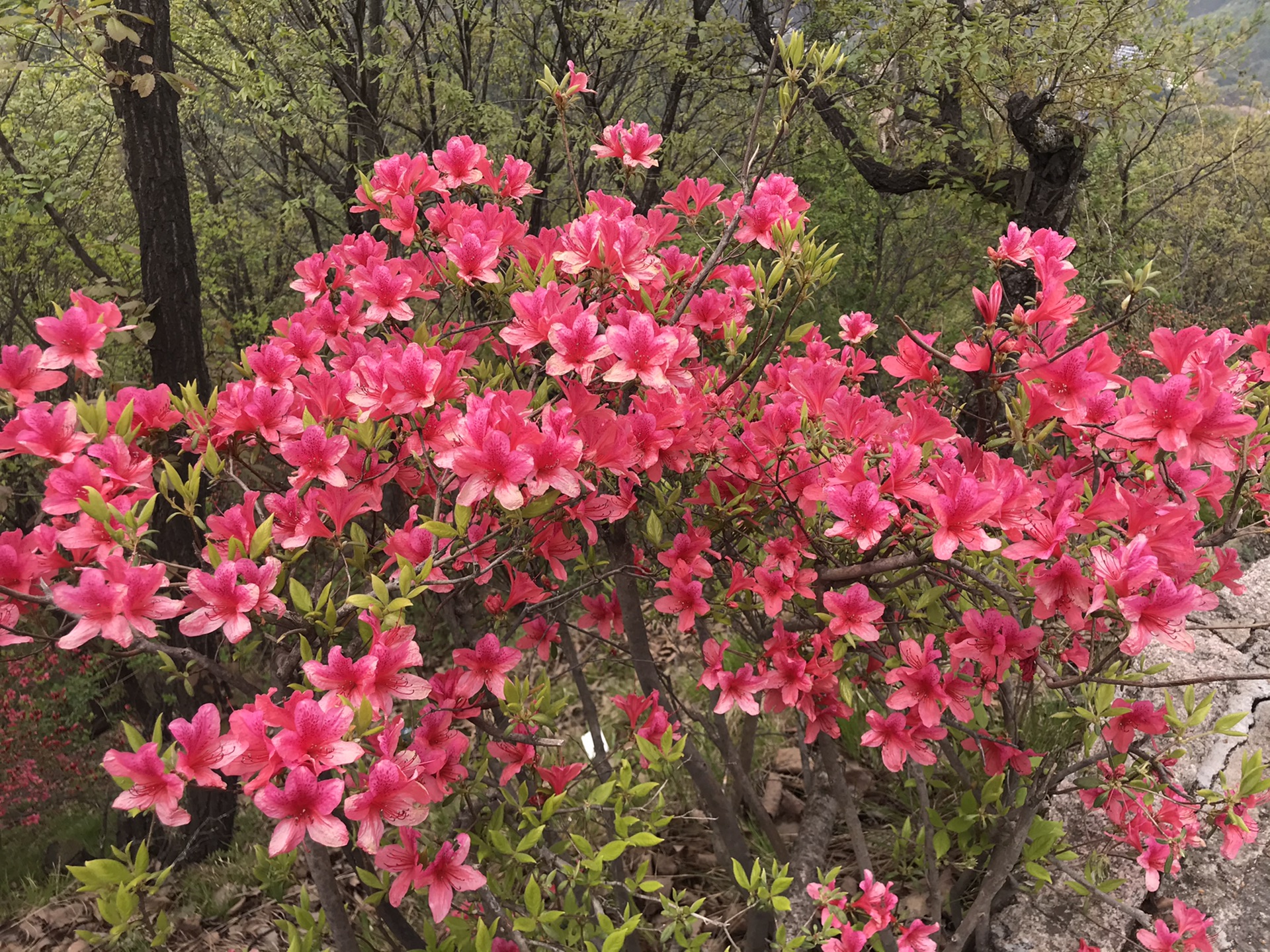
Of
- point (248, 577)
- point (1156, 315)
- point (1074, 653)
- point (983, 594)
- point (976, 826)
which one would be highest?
point (248, 577)

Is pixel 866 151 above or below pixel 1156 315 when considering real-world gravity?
above

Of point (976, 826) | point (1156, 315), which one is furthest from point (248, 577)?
point (1156, 315)

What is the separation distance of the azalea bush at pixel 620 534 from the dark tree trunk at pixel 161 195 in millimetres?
1450

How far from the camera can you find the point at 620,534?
2.02 m

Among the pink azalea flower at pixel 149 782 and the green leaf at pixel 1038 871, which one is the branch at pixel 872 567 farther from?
the pink azalea flower at pixel 149 782

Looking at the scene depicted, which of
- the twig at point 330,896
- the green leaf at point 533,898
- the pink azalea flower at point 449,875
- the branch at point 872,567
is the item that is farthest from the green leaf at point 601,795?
the branch at point 872,567

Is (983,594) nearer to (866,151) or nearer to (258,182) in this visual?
(866,151)

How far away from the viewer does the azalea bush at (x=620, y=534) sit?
1.25 m

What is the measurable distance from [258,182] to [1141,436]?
31.6 feet

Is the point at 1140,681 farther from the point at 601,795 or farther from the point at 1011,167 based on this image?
the point at 1011,167

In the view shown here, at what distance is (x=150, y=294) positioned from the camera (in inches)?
136

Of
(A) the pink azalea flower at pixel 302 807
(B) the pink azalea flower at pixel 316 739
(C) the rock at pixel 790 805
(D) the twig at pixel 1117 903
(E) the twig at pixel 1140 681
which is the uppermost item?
(B) the pink azalea flower at pixel 316 739

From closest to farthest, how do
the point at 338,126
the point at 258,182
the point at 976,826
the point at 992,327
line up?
the point at 992,327 → the point at 976,826 → the point at 338,126 → the point at 258,182

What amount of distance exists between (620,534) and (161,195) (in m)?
2.82
